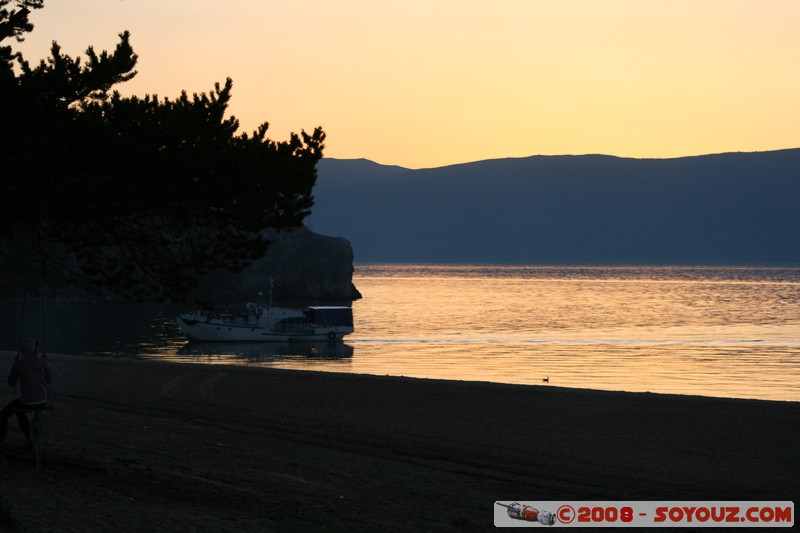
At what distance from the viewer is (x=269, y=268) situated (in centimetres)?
16012

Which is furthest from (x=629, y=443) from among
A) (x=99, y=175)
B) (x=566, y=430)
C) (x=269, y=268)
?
(x=269, y=268)

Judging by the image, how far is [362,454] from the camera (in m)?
20.2

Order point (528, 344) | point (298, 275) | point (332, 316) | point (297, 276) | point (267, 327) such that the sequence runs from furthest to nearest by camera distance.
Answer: point (298, 275), point (297, 276), point (267, 327), point (332, 316), point (528, 344)

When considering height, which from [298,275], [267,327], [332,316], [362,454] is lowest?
[267,327]

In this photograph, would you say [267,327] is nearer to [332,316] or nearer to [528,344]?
[332,316]

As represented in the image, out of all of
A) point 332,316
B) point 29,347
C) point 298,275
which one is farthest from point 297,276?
point 29,347

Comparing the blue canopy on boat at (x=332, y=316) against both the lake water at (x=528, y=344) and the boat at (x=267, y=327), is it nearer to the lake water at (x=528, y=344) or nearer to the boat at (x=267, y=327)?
the boat at (x=267, y=327)

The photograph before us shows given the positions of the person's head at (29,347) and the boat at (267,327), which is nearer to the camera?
the person's head at (29,347)

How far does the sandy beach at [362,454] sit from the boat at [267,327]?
152 ft

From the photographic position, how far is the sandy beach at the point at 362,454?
14.3 m

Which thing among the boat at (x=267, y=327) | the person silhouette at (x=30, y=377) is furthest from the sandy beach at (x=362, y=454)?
the boat at (x=267, y=327)

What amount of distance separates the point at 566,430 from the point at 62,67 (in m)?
14.5

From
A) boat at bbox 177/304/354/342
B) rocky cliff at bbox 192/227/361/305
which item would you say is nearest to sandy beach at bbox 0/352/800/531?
boat at bbox 177/304/354/342

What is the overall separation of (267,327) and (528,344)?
22.9m
